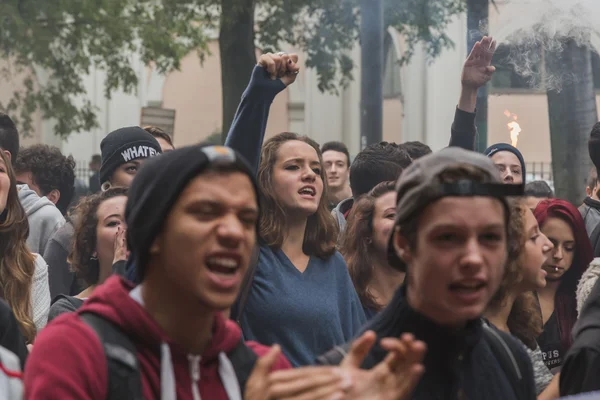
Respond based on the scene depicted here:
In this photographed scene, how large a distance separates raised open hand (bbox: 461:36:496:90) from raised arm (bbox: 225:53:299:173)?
6.47ft

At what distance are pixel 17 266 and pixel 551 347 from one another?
2.35 meters

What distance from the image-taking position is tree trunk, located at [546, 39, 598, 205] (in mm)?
9188

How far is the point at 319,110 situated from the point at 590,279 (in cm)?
2883

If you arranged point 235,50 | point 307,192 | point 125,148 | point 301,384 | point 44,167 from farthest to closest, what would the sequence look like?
point 235,50
point 44,167
point 125,148
point 307,192
point 301,384

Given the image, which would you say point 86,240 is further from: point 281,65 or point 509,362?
point 509,362

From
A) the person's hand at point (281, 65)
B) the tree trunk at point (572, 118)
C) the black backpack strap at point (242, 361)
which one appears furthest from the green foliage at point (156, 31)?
the black backpack strap at point (242, 361)

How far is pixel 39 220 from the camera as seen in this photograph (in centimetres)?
680

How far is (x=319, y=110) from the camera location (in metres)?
33.3

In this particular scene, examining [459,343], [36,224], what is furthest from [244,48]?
[459,343]

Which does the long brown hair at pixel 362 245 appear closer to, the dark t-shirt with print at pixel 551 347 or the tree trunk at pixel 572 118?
the dark t-shirt with print at pixel 551 347

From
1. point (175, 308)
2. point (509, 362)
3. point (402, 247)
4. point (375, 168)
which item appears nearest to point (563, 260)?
point (375, 168)

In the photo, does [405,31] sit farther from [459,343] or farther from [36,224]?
[459,343]

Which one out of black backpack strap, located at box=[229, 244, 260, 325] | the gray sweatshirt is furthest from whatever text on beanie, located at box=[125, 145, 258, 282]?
the gray sweatshirt

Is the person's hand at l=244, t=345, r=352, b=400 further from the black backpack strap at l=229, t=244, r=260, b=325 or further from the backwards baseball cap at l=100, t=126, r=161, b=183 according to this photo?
the backwards baseball cap at l=100, t=126, r=161, b=183
